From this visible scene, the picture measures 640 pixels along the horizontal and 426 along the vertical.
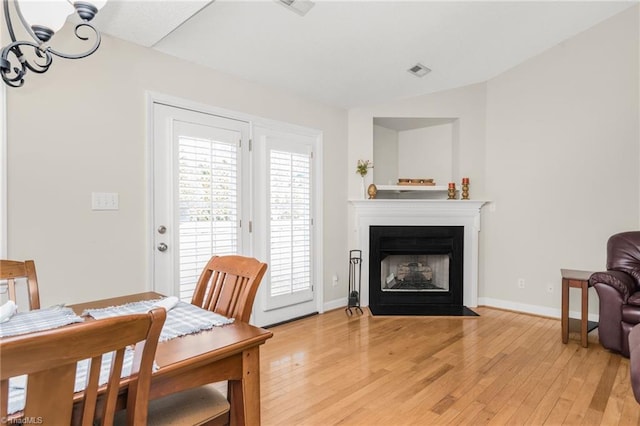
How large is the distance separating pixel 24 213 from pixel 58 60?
3.33 ft

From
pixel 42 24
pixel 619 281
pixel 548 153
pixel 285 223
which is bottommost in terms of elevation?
pixel 619 281

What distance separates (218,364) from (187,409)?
208 mm

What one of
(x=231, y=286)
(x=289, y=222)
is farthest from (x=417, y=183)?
(x=231, y=286)

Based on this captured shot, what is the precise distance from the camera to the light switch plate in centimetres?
250

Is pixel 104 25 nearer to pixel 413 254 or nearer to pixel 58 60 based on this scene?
pixel 58 60

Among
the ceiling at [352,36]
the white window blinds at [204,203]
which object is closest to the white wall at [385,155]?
the ceiling at [352,36]

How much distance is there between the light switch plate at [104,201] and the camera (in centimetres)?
250

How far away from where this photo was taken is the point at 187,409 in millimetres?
1257

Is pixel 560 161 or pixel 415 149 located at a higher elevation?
pixel 415 149

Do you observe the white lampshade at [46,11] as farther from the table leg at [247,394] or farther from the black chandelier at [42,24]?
the table leg at [247,394]

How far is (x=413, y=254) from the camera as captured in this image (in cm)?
457

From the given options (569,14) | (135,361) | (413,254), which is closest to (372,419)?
(135,361)

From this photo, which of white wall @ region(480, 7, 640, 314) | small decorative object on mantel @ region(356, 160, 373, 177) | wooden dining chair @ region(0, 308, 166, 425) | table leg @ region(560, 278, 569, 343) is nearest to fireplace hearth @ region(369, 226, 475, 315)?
white wall @ region(480, 7, 640, 314)

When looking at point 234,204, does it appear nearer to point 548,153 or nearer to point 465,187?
point 465,187
